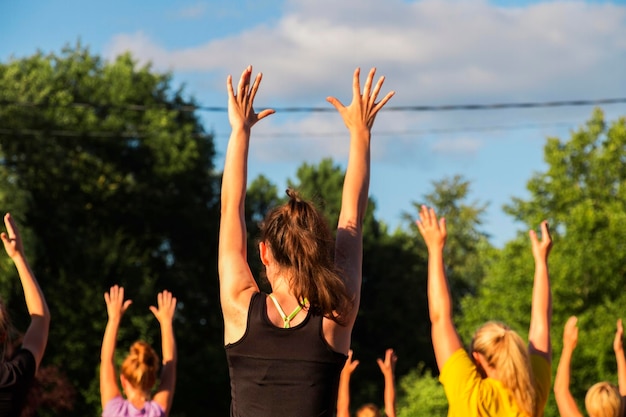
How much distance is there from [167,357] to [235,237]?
125 inches

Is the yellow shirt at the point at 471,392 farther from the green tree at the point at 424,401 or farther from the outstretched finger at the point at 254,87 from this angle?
the green tree at the point at 424,401

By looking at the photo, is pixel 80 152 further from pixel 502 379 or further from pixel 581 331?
pixel 502 379

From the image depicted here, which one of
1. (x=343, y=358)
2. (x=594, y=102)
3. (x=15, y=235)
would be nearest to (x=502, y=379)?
(x=343, y=358)

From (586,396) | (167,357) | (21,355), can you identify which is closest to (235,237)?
(21,355)

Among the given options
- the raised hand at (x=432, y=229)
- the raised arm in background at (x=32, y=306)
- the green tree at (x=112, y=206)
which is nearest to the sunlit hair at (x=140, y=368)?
the raised arm in background at (x=32, y=306)

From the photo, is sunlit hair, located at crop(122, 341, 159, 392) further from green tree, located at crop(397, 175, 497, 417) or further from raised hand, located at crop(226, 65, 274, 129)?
green tree, located at crop(397, 175, 497, 417)

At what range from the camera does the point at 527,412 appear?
15.4 feet

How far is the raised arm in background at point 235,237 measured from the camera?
373cm

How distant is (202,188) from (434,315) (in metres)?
37.2

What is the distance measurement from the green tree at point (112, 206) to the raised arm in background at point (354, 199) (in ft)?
103

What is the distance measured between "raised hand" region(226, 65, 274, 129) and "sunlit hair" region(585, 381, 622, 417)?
9.90 feet

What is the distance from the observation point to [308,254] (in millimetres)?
3727

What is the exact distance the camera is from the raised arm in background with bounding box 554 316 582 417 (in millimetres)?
6398

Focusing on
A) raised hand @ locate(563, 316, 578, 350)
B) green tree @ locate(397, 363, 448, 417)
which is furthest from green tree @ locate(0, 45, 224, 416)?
raised hand @ locate(563, 316, 578, 350)
